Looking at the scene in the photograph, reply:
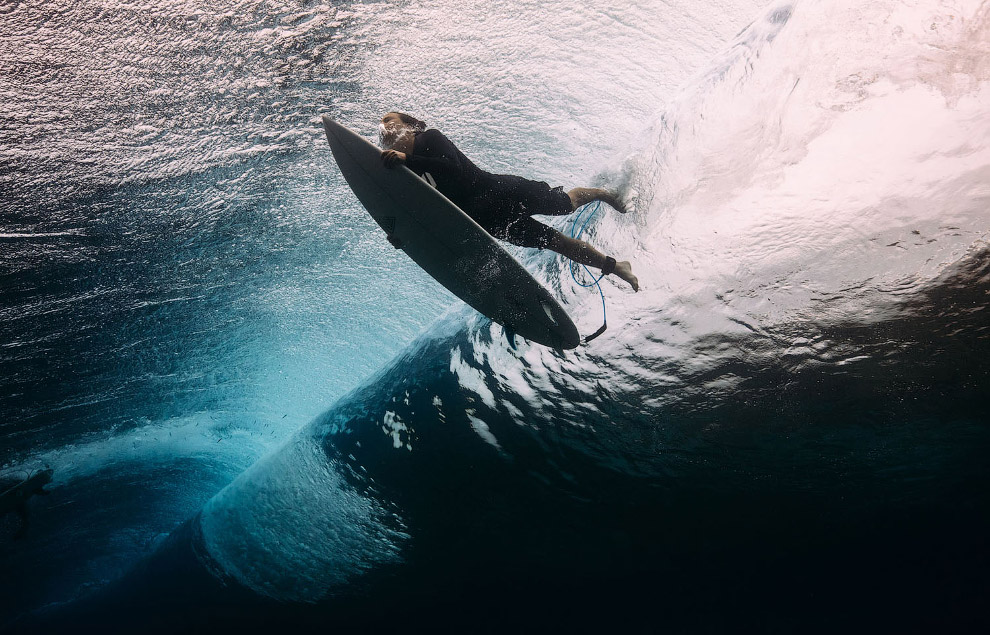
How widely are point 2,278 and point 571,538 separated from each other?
6093 millimetres

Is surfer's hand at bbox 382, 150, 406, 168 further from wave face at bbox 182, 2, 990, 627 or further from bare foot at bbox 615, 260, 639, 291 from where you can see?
wave face at bbox 182, 2, 990, 627

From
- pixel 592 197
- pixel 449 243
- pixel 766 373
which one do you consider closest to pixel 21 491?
pixel 449 243

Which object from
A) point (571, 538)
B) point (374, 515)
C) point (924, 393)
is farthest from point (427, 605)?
point (924, 393)

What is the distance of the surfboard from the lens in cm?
235

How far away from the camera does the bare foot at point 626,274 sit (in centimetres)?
263

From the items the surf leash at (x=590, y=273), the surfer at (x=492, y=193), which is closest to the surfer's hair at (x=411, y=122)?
the surfer at (x=492, y=193)

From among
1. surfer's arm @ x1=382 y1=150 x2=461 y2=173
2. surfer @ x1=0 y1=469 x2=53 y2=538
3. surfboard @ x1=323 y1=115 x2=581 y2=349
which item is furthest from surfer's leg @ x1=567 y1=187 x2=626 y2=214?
surfer @ x1=0 y1=469 x2=53 y2=538

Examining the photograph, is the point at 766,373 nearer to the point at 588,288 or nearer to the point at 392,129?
the point at 588,288

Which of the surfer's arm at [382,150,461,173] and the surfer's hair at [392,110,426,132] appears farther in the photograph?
the surfer's hair at [392,110,426,132]

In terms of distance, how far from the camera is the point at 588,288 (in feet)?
10.1

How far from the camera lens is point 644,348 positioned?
9.07 ft

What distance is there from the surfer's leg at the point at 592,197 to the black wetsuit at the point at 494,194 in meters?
0.09

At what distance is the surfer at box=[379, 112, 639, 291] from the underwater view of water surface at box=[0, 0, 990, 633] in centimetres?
44

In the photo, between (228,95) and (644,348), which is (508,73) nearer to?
(228,95)
